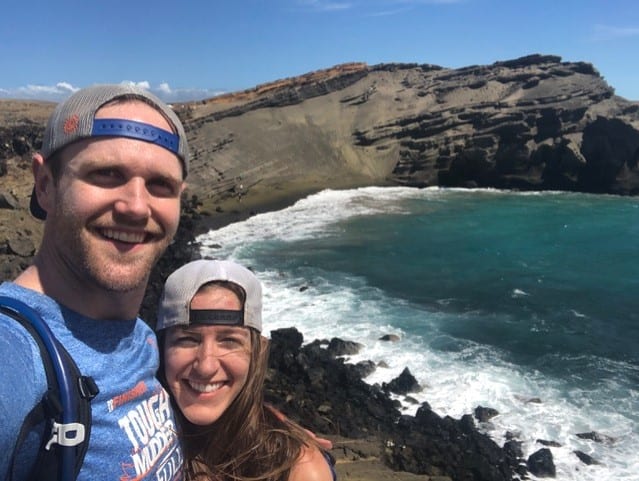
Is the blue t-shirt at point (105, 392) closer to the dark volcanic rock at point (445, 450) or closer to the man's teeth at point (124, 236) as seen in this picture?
the man's teeth at point (124, 236)

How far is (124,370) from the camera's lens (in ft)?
8.00

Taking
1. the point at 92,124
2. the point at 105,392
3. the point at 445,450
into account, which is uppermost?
the point at 92,124

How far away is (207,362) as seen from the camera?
2994mm

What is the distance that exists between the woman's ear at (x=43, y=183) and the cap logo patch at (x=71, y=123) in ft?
0.64

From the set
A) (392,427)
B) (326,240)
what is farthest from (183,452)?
(326,240)

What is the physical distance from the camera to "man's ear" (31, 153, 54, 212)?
242cm

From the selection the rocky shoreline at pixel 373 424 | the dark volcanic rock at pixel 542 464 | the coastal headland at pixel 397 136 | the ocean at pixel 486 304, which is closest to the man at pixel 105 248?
the rocky shoreline at pixel 373 424

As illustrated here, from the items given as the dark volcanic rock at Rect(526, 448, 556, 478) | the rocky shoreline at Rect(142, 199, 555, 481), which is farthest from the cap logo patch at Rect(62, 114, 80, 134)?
the dark volcanic rock at Rect(526, 448, 556, 478)

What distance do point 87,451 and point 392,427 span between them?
1205 cm

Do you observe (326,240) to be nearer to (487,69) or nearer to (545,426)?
(545,426)

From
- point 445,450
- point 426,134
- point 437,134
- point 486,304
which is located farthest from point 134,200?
point 437,134

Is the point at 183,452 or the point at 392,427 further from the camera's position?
the point at 392,427

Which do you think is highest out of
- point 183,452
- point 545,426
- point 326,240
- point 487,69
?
point 487,69

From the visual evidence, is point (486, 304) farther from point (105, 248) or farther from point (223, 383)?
point (105, 248)
